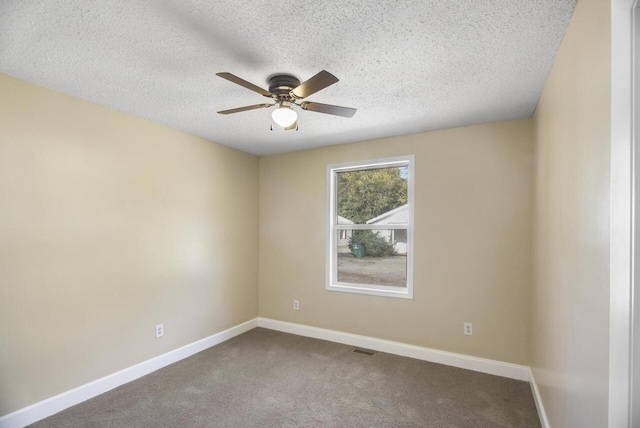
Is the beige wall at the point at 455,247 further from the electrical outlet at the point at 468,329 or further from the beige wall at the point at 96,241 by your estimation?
the beige wall at the point at 96,241

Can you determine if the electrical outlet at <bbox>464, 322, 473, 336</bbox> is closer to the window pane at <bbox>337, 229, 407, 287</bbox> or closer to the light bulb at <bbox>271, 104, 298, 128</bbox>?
the window pane at <bbox>337, 229, 407, 287</bbox>

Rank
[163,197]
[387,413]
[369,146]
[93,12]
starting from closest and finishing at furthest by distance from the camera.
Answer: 1. [93,12]
2. [387,413]
3. [163,197]
4. [369,146]

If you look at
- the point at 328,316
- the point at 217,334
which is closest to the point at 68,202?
the point at 217,334

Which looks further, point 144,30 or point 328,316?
point 328,316

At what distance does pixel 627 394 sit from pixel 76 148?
345 cm

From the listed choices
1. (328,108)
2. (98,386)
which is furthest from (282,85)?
(98,386)

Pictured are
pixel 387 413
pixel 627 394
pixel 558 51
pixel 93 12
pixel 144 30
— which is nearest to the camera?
pixel 627 394

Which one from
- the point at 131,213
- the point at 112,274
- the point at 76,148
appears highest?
the point at 76,148

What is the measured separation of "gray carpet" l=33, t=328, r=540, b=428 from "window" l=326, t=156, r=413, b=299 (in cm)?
85

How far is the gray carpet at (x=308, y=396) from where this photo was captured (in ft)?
7.53

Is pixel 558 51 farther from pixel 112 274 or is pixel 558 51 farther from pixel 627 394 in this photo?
pixel 112 274

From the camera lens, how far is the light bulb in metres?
2.09

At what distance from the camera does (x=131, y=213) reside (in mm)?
2934

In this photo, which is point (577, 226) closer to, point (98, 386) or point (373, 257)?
point (373, 257)
